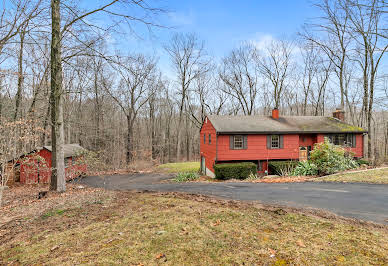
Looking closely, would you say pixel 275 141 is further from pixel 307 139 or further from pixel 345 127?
Result: pixel 345 127

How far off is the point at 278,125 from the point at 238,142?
406cm

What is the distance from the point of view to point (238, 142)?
15922 mm

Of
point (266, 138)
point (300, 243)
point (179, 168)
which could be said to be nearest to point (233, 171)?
point (266, 138)

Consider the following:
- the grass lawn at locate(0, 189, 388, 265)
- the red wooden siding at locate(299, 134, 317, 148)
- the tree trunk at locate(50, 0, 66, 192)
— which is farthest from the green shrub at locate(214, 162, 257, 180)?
the tree trunk at locate(50, 0, 66, 192)

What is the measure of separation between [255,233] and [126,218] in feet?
9.07

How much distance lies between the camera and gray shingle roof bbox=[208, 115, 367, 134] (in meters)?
16.1

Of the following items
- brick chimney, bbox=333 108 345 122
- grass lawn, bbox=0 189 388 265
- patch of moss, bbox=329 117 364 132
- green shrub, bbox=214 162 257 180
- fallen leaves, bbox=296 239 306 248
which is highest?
brick chimney, bbox=333 108 345 122

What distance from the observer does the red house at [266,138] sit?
15.7m

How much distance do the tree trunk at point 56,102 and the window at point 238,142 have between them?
1131cm

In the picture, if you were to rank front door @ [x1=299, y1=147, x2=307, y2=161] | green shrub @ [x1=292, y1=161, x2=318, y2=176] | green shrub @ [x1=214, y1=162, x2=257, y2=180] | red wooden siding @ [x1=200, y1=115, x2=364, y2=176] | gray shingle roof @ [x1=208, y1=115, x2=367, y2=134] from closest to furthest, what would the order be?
green shrub @ [x1=292, y1=161, x2=318, y2=176] < green shrub @ [x1=214, y1=162, x2=257, y2=180] < red wooden siding @ [x1=200, y1=115, x2=364, y2=176] < gray shingle roof @ [x1=208, y1=115, x2=367, y2=134] < front door @ [x1=299, y1=147, x2=307, y2=161]

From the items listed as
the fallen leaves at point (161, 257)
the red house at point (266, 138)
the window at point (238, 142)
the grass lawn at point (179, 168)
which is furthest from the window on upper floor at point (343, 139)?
the fallen leaves at point (161, 257)

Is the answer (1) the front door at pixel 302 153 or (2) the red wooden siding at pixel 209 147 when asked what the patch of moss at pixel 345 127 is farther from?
(2) the red wooden siding at pixel 209 147

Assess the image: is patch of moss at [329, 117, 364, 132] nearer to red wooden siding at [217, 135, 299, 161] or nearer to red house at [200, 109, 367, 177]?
red house at [200, 109, 367, 177]

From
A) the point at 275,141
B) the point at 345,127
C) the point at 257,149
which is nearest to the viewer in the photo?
the point at 257,149
